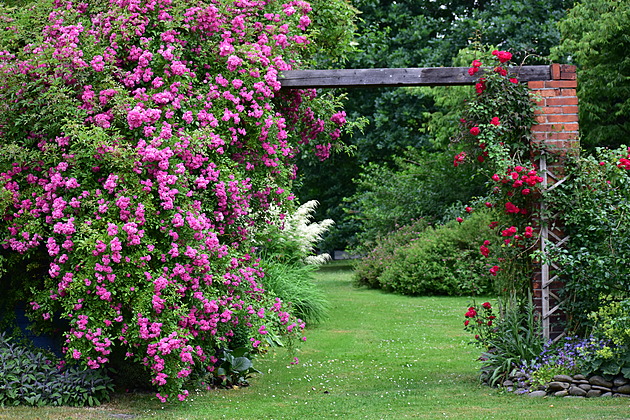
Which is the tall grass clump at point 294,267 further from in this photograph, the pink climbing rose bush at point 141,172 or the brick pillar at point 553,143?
the brick pillar at point 553,143

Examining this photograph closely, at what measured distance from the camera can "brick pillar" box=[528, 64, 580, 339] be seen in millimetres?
7289

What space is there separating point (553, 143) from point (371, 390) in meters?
3.05

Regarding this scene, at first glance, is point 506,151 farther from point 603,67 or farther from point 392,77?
point 603,67

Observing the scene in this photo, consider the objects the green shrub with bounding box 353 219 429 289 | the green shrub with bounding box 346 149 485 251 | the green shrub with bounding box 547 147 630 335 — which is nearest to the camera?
the green shrub with bounding box 547 147 630 335

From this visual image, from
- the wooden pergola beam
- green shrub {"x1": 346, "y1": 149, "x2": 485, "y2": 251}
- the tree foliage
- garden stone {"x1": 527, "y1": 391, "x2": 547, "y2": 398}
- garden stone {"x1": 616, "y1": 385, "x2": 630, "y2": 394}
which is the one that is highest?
the tree foliage

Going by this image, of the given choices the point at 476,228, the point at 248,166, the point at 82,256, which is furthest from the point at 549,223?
the point at 476,228

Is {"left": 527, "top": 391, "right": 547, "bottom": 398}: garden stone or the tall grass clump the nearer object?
{"left": 527, "top": 391, "right": 547, "bottom": 398}: garden stone

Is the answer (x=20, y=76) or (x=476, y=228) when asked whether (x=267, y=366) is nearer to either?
(x=20, y=76)

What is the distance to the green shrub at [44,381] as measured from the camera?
6.52 meters

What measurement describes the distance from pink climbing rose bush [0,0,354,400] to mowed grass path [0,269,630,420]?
Result: 1.59 feet

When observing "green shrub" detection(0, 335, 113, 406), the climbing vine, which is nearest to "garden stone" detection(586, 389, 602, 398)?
the climbing vine

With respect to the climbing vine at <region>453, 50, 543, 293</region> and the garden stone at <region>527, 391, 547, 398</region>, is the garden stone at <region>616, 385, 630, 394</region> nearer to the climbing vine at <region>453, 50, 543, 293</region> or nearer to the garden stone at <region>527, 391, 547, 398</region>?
the garden stone at <region>527, 391, 547, 398</region>

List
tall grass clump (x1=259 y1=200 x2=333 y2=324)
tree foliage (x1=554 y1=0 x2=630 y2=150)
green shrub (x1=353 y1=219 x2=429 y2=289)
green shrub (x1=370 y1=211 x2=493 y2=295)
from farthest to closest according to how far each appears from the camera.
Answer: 1. green shrub (x1=353 y1=219 x2=429 y2=289)
2. tree foliage (x1=554 y1=0 x2=630 y2=150)
3. green shrub (x1=370 y1=211 x2=493 y2=295)
4. tall grass clump (x1=259 y1=200 x2=333 y2=324)

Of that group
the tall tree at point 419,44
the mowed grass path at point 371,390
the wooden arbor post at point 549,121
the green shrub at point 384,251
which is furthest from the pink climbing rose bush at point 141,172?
the tall tree at point 419,44
